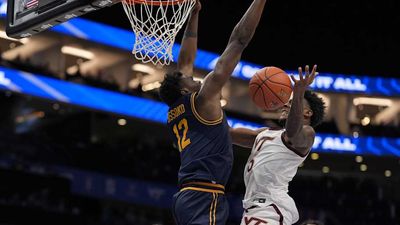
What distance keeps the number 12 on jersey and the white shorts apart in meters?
0.66

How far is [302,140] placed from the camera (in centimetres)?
517

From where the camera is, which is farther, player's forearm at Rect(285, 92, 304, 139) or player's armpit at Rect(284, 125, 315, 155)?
player's armpit at Rect(284, 125, 315, 155)

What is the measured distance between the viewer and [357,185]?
24016 mm

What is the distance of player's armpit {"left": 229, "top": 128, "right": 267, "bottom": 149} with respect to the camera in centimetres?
565

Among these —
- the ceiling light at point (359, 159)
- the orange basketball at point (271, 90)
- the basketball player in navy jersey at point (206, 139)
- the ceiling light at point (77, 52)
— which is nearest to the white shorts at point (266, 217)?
the basketball player in navy jersey at point (206, 139)

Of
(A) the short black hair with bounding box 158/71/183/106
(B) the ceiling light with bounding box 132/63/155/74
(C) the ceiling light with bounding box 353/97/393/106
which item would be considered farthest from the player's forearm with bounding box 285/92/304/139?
(C) the ceiling light with bounding box 353/97/393/106

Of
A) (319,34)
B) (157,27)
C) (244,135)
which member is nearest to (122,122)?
(319,34)

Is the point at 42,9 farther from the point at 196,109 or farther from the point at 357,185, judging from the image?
the point at 357,185

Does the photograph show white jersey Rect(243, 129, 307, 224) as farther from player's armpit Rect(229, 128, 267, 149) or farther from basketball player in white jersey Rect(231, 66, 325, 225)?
player's armpit Rect(229, 128, 267, 149)

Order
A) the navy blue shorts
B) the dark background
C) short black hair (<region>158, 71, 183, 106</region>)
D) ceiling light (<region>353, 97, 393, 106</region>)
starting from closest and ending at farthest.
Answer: the navy blue shorts, short black hair (<region>158, 71, 183, 106</region>), the dark background, ceiling light (<region>353, 97, 393, 106</region>)

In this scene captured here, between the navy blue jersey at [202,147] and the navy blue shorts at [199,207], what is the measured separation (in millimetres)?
98

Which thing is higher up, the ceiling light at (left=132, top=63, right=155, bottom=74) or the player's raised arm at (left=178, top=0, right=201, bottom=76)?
the player's raised arm at (left=178, top=0, right=201, bottom=76)

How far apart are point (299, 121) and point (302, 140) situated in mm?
222

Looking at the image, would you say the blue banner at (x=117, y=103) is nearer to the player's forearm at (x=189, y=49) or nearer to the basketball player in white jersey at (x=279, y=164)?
the player's forearm at (x=189, y=49)
